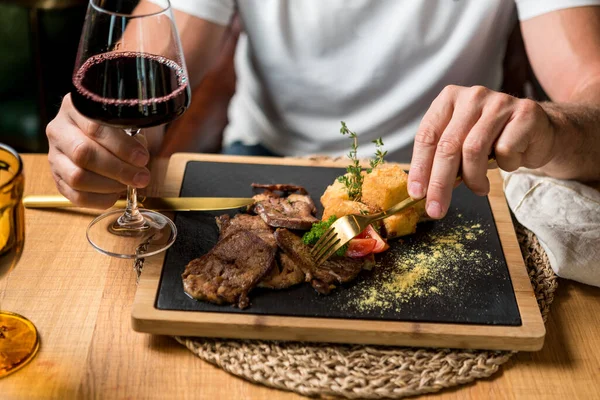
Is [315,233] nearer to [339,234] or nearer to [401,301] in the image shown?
[339,234]

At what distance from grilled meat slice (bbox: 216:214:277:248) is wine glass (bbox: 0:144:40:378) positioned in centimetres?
45

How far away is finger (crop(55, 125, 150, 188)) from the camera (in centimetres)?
157

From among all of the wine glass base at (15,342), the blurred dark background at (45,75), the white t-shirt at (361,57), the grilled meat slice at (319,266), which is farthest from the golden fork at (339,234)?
the blurred dark background at (45,75)

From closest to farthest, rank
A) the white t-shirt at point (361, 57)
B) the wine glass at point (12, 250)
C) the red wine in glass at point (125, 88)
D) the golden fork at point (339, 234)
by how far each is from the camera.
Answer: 1. the wine glass at point (12, 250)
2. the red wine in glass at point (125, 88)
3. the golden fork at point (339, 234)
4. the white t-shirt at point (361, 57)

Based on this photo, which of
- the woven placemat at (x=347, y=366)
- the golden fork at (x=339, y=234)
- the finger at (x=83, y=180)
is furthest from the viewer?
→ the finger at (x=83, y=180)

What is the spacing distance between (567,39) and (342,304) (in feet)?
4.05

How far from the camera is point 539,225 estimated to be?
66.4 inches

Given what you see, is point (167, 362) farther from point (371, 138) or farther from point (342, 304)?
point (371, 138)

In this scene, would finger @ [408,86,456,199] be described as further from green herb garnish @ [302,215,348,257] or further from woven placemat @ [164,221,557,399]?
woven placemat @ [164,221,557,399]

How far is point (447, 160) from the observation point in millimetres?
1482

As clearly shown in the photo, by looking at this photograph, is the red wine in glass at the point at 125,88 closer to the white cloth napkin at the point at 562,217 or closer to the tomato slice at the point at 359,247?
the tomato slice at the point at 359,247

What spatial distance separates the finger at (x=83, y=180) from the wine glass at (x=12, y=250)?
33 centimetres

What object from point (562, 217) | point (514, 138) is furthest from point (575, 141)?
point (514, 138)

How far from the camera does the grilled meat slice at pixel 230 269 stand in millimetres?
1387
